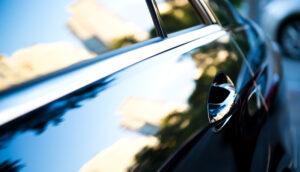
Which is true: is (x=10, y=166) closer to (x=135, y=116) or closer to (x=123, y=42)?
(x=135, y=116)

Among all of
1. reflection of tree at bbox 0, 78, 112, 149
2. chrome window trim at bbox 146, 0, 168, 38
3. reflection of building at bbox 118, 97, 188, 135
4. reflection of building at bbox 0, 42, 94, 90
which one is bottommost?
reflection of building at bbox 118, 97, 188, 135

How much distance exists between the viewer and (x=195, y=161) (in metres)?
1.11

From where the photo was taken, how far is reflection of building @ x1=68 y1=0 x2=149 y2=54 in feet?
3.52

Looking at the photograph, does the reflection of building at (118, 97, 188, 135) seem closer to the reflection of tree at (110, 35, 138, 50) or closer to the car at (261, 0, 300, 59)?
the reflection of tree at (110, 35, 138, 50)

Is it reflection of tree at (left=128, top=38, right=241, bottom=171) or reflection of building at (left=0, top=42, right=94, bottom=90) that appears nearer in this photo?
reflection of building at (left=0, top=42, right=94, bottom=90)

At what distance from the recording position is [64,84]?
89cm

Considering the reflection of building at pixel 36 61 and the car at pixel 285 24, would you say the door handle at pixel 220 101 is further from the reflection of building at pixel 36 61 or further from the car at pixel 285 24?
the car at pixel 285 24

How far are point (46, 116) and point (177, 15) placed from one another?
894 mm

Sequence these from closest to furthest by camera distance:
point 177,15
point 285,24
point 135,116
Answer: point 135,116 → point 177,15 → point 285,24

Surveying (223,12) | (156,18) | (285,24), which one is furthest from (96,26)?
(285,24)

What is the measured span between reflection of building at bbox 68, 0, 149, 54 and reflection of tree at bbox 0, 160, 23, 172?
1.52 ft

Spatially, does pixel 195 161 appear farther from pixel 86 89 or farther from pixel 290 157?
pixel 290 157

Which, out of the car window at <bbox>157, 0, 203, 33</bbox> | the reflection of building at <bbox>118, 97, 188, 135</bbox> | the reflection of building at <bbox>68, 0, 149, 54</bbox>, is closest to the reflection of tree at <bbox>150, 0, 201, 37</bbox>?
the car window at <bbox>157, 0, 203, 33</bbox>

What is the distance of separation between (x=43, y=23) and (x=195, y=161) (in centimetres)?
64
